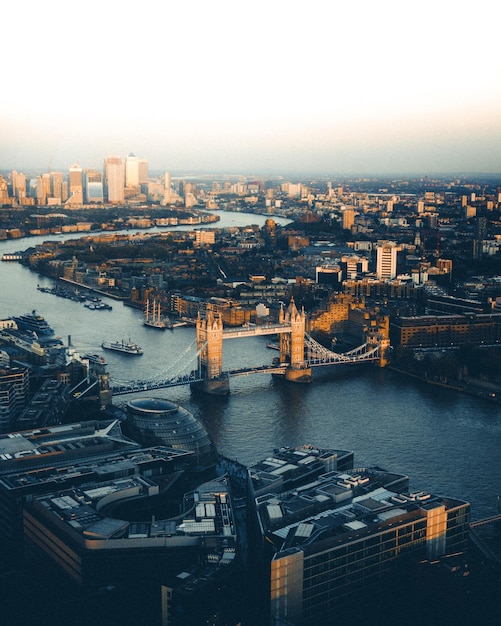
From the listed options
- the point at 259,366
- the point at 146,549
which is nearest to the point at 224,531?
the point at 146,549

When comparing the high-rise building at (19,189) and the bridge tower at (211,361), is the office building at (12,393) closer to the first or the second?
the bridge tower at (211,361)

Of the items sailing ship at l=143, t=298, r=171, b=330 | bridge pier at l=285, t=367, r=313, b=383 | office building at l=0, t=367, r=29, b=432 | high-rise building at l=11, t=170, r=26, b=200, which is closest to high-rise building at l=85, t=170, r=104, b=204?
high-rise building at l=11, t=170, r=26, b=200

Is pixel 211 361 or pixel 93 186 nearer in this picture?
pixel 211 361

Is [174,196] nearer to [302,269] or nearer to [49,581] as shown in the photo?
[302,269]

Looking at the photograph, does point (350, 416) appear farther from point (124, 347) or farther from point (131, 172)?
point (131, 172)

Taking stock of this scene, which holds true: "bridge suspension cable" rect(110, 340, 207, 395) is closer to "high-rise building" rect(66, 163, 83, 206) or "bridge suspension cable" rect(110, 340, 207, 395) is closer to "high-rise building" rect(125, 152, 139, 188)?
"high-rise building" rect(66, 163, 83, 206)


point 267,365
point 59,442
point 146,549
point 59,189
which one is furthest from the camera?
point 59,189

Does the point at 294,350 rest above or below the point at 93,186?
below

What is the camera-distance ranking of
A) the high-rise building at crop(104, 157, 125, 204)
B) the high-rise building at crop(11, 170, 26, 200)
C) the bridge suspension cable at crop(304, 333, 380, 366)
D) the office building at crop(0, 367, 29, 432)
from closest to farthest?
the office building at crop(0, 367, 29, 432)
the bridge suspension cable at crop(304, 333, 380, 366)
the high-rise building at crop(11, 170, 26, 200)
the high-rise building at crop(104, 157, 125, 204)
